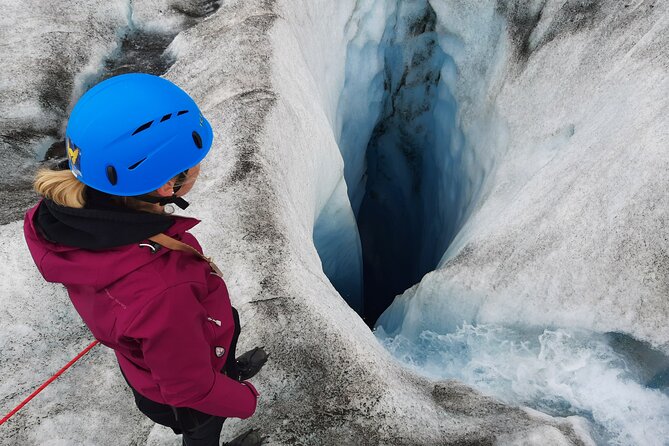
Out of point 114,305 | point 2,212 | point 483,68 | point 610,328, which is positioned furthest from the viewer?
point 483,68

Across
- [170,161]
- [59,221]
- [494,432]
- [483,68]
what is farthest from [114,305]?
[483,68]

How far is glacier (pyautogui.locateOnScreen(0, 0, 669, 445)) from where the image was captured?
2.31 meters

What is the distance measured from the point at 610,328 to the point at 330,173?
274 centimetres

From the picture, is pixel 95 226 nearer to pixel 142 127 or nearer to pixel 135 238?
pixel 135 238

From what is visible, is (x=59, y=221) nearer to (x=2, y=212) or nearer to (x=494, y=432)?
(x=494, y=432)

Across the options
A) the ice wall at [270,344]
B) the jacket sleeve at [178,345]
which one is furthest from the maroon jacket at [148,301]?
the ice wall at [270,344]

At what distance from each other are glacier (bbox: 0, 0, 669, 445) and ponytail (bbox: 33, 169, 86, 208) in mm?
1352

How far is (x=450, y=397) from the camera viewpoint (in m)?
2.47

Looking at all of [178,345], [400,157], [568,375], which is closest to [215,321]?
[178,345]

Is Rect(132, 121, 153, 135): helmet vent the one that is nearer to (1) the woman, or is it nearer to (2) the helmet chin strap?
(1) the woman

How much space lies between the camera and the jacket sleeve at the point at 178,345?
1.22 metres

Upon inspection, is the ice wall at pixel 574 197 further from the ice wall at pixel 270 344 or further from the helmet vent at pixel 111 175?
the helmet vent at pixel 111 175

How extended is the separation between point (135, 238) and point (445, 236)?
5.29m

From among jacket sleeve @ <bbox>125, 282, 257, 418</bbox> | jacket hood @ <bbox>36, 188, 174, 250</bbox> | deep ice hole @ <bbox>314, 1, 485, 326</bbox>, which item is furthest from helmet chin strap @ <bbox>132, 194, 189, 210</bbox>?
deep ice hole @ <bbox>314, 1, 485, 326</bbox>
